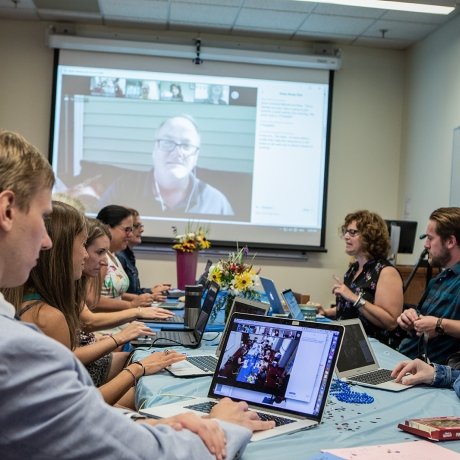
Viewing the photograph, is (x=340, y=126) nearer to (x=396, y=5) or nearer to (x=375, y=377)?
(x=396, y=5)

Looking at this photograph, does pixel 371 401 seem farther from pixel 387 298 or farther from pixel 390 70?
pixel 390 70

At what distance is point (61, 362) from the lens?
859mm

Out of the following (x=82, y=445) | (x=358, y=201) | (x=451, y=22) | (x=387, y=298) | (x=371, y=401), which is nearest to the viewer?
(x=82, y=445)

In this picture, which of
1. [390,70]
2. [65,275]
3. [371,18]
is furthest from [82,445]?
[390,70]

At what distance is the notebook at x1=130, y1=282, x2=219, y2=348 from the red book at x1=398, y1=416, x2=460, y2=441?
122 centimetres

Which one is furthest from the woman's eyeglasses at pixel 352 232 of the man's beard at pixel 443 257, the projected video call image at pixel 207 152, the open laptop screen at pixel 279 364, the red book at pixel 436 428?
the projected video call image at pixel 207 152

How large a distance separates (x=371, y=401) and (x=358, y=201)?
4.62 metres

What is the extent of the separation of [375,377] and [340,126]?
4.45 meters

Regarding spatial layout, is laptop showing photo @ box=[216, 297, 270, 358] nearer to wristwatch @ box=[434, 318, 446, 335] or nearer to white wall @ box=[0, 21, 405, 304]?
wristwatch @ box=[434, 318, 446, 335]

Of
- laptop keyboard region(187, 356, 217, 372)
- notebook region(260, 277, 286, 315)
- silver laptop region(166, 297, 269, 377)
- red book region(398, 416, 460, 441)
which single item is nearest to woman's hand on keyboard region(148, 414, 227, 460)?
red book region(398, 416, 460, 441)

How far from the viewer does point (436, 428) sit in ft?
4.83

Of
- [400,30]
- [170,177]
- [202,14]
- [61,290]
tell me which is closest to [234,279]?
[61,290]

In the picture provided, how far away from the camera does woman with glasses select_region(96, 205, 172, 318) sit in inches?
147

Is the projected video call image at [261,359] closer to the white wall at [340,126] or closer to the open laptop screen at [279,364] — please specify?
the open laptop screen at [279,364]
